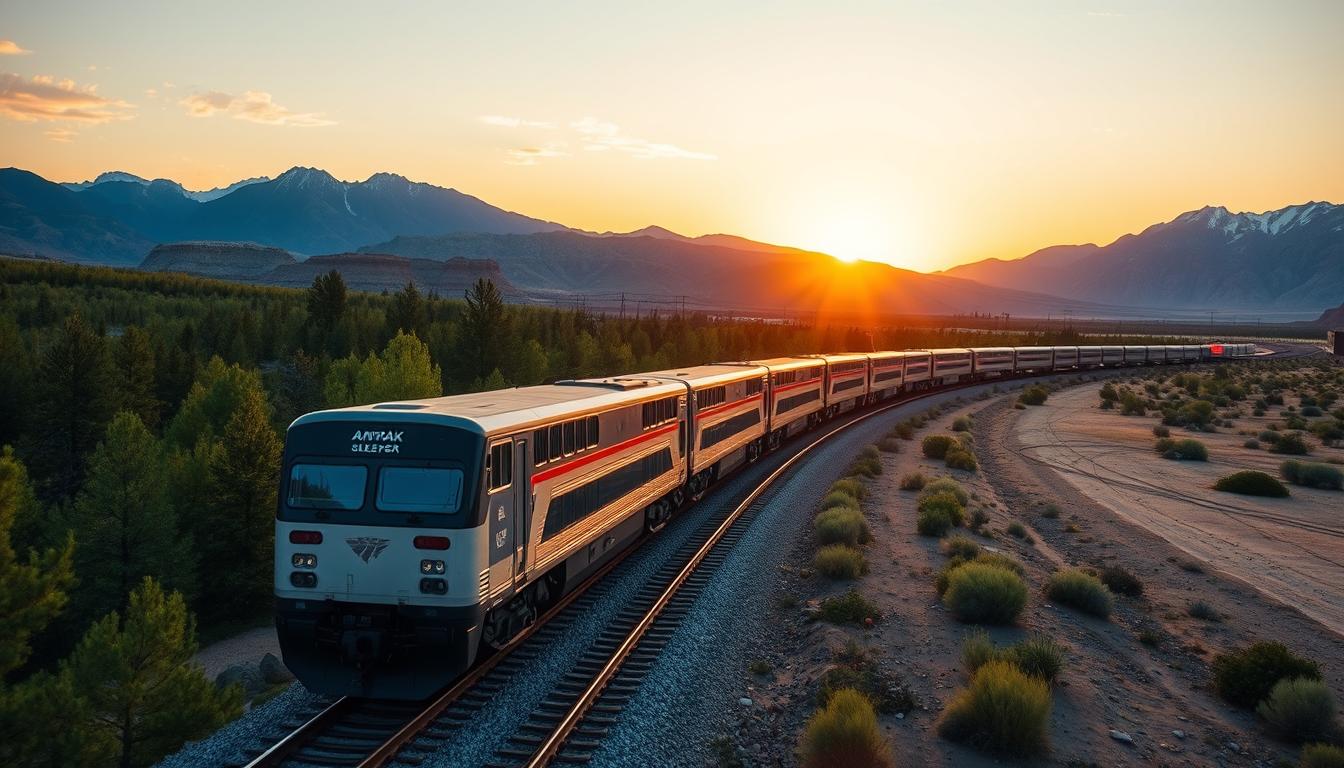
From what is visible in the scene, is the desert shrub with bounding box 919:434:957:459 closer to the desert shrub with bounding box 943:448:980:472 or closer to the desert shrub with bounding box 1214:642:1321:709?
the desert shrub with bounding box 943:448:980:472

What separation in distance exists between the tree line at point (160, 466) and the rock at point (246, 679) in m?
1.37

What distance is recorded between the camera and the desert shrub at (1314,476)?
1411 inches

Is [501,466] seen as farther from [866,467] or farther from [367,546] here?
[866,467]

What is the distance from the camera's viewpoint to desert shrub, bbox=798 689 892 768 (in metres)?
11.1

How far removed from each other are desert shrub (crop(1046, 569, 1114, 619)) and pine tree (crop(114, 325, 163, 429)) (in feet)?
155

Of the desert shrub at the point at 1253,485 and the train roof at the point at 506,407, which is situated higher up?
the train roof at the point at 506,407

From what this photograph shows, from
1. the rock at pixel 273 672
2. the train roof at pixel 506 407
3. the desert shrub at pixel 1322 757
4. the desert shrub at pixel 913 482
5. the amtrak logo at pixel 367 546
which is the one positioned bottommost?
the rock at pixel 273 672

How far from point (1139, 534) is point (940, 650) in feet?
48.0

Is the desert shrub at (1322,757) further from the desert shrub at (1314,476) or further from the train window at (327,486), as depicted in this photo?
the desert shrub at (1314,476)

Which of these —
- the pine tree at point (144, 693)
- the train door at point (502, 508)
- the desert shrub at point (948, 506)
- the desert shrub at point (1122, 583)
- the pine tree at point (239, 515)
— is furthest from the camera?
the pine tree at point (239, 515)

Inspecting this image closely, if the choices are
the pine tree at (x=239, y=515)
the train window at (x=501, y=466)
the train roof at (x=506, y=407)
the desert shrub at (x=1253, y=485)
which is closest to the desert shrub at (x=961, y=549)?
the train roof at (x=506, y=407)

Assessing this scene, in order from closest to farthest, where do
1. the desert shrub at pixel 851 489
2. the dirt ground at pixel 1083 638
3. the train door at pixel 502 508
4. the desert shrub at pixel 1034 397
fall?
the dirt ground at pixel 1083 638 < the train door at pixel 502 508 < the desert shrub at pixel 851 489 < the desert shrub at pixel 1034 397

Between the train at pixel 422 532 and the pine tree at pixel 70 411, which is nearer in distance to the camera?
the train at pixel 422 532

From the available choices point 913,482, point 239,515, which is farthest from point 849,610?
point 239,515
